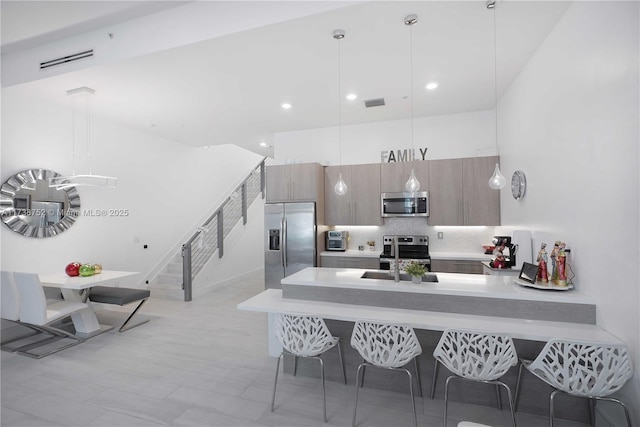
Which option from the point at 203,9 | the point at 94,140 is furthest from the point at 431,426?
the point at 94,140

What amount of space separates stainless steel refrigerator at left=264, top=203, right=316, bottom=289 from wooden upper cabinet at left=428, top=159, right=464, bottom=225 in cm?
202

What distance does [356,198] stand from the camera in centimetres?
555

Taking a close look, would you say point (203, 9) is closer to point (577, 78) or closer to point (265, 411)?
point (577, 78)

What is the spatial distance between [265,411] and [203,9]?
360 centimetres

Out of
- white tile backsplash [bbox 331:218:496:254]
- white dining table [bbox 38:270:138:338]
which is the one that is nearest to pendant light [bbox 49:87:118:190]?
white dining table [bbox 38:270:138:338]

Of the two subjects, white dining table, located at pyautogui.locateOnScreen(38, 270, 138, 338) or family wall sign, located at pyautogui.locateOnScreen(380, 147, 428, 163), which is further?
family wall sign, located at pyautogui.locateOnScreen(380, 147, 428, 163)

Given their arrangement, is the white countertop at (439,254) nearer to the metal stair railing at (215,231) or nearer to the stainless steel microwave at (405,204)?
the stainless steel microwave at (405,204)

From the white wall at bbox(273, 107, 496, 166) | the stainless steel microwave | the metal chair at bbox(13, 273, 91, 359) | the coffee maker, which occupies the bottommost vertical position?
the metal chair at bbox(13, 273, 91, 359)

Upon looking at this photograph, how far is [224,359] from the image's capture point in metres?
3.40

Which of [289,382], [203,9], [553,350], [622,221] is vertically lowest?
[289,382]

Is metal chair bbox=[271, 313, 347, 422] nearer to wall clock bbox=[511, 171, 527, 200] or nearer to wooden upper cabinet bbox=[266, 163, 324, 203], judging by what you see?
wall clock bbox=[511, 171, 527, 200]

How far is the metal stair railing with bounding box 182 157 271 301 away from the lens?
5898 millimetres

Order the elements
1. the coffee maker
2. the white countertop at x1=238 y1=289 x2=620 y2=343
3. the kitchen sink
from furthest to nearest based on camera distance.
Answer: the coffee maker, the kitchen sink, the white countertop at x1=238 y1=289 x2=620 y2=343

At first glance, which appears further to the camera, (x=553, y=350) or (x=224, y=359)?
(x=224, y=359)
